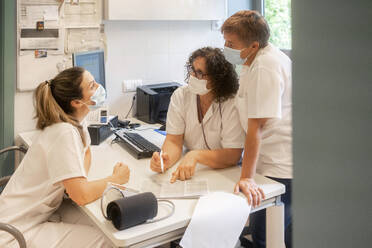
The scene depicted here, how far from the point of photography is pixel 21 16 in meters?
2.62

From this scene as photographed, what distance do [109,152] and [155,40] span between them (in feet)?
4.16

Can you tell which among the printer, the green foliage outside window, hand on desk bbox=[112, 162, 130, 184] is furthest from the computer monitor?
the green foliage outside window

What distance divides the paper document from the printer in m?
1.20

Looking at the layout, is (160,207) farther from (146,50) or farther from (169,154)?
(146,50)

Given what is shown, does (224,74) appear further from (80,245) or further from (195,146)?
(80,245)

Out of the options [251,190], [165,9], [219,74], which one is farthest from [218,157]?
[165,9]

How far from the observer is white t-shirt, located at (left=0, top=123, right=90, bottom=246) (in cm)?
156

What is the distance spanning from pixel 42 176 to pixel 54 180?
137 mm

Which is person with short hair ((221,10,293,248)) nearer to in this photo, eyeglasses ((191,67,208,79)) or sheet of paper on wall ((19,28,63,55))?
eyeglasses ((191,67,208,79))

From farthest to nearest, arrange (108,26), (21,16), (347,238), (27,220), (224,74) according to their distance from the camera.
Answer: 1. (108,26)
2. (21,16)
3. (224,74)
4. (27,220)
5. (347,238)

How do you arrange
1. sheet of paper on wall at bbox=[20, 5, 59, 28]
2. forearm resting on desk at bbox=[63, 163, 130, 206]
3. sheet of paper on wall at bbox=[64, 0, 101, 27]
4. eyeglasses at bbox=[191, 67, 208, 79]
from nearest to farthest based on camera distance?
forearm resting on desk at bbox=[63, 163, 130, 206]
eyeglasses at bbox=[191, 67, 208, 79]
sheet of paper on wall at bbox=[20, 5, 59, 28]
sheet of paper on wall at bbox=[64, 0, 101, 27]

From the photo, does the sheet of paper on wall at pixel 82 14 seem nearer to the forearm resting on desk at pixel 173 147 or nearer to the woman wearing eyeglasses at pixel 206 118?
the woman wearing eyeglasses at pixel 206 118

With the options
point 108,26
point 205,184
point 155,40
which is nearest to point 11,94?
point 108,26

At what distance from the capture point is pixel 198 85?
1966 mm
